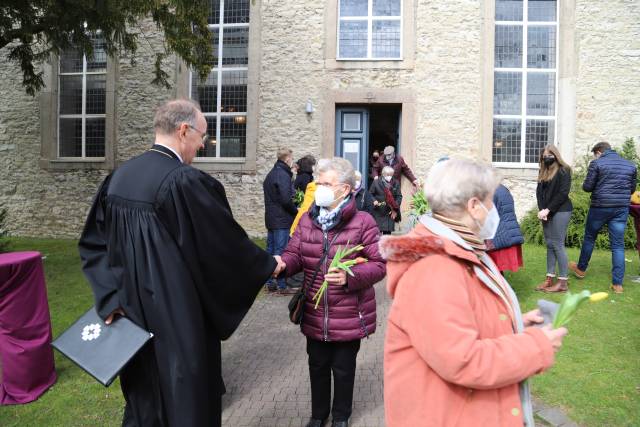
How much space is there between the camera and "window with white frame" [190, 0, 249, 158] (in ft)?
41.2

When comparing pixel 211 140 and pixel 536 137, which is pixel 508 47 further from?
pixel 211 140

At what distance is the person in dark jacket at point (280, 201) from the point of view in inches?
281

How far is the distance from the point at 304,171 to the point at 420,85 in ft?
17.6

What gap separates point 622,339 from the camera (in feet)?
16.7

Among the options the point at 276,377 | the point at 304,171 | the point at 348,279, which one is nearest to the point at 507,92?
the point at 304,171

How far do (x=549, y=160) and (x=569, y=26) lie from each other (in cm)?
696

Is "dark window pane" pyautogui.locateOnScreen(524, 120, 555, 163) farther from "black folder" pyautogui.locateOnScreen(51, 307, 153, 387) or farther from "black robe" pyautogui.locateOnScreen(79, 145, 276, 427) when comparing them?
"black folder" pyautogui.locateOnScreen(51, 307, 153, 387)

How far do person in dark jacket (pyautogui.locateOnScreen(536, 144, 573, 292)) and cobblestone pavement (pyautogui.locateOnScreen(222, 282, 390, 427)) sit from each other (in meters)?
2.48

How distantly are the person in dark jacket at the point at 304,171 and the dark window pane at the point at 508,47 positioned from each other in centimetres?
673

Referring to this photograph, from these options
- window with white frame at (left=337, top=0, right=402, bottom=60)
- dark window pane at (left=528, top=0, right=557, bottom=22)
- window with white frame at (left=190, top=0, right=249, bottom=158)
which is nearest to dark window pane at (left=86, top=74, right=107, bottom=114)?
window with white frame at (left=190, top=0, right=249, bottom=158)

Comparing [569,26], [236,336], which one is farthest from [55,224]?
[569,26]

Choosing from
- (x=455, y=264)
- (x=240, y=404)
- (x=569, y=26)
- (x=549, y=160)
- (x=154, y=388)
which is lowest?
(x=240, y=404)

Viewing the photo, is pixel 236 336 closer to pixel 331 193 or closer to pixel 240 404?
pixel 240 404

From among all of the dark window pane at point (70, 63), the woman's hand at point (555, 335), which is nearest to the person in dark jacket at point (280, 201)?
the woman's hand at point (555, 335)
